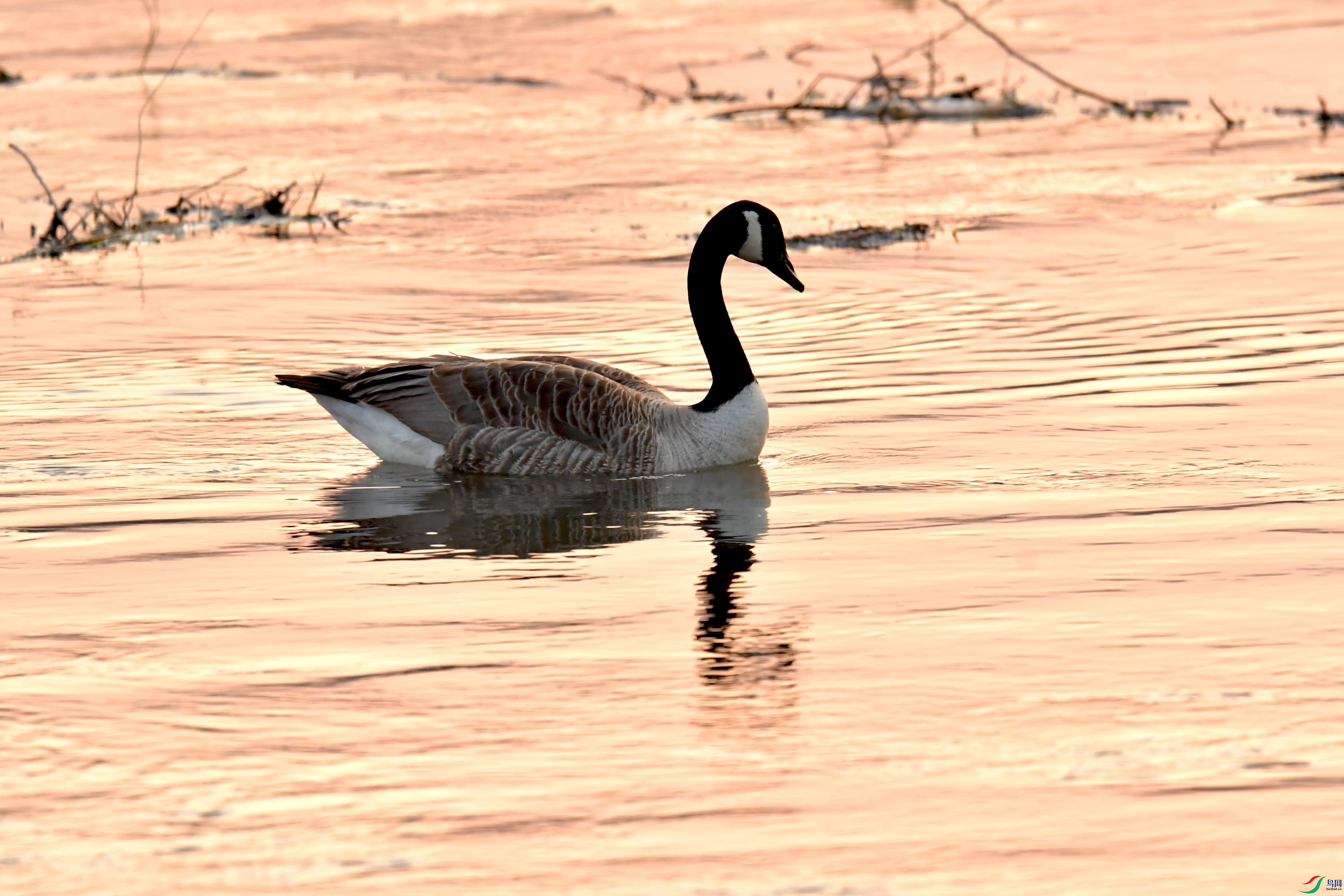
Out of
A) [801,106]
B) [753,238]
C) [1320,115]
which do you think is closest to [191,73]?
[801,106]

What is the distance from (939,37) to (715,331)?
36.4 feet

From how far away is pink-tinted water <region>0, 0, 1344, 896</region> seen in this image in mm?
5305

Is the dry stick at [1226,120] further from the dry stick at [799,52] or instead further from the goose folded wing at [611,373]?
the goose folded wing at [611,373]

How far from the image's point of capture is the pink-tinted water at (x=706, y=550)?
530cm

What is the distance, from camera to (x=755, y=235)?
1090cm

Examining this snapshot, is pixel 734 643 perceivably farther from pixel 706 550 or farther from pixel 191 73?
pixel 191 73

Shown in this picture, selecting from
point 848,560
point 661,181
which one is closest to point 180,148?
point 661,181

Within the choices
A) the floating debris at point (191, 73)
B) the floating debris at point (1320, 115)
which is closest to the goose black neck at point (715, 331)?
the floating debris at point (1320, 115)

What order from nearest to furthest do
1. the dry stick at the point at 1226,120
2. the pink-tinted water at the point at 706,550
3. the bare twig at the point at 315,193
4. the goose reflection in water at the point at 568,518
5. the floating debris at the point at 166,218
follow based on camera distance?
1. the pink-tinted water at the point at 706,550
2. the goose reflection in water at the point at 568,518
3. the floating debris at the point at 166,218
4. the bare twig at the point at 315,193
5. the dry stick at the point at 1226,120

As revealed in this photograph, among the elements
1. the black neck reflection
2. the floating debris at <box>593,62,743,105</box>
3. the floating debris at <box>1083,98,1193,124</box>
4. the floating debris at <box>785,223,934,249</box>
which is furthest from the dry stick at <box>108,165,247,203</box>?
the black neck reflection

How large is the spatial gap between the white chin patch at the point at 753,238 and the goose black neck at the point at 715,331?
124mm

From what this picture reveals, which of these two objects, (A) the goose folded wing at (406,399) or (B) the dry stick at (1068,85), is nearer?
(A) the goose folded wing at (406,399)

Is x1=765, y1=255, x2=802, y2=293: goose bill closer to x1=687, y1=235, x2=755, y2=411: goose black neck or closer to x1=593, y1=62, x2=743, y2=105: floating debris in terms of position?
x1=687, y1=235, x2=755, y2=411: goose black neck

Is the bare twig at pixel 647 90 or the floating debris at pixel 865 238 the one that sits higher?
the bare twig at pixel 647 90
